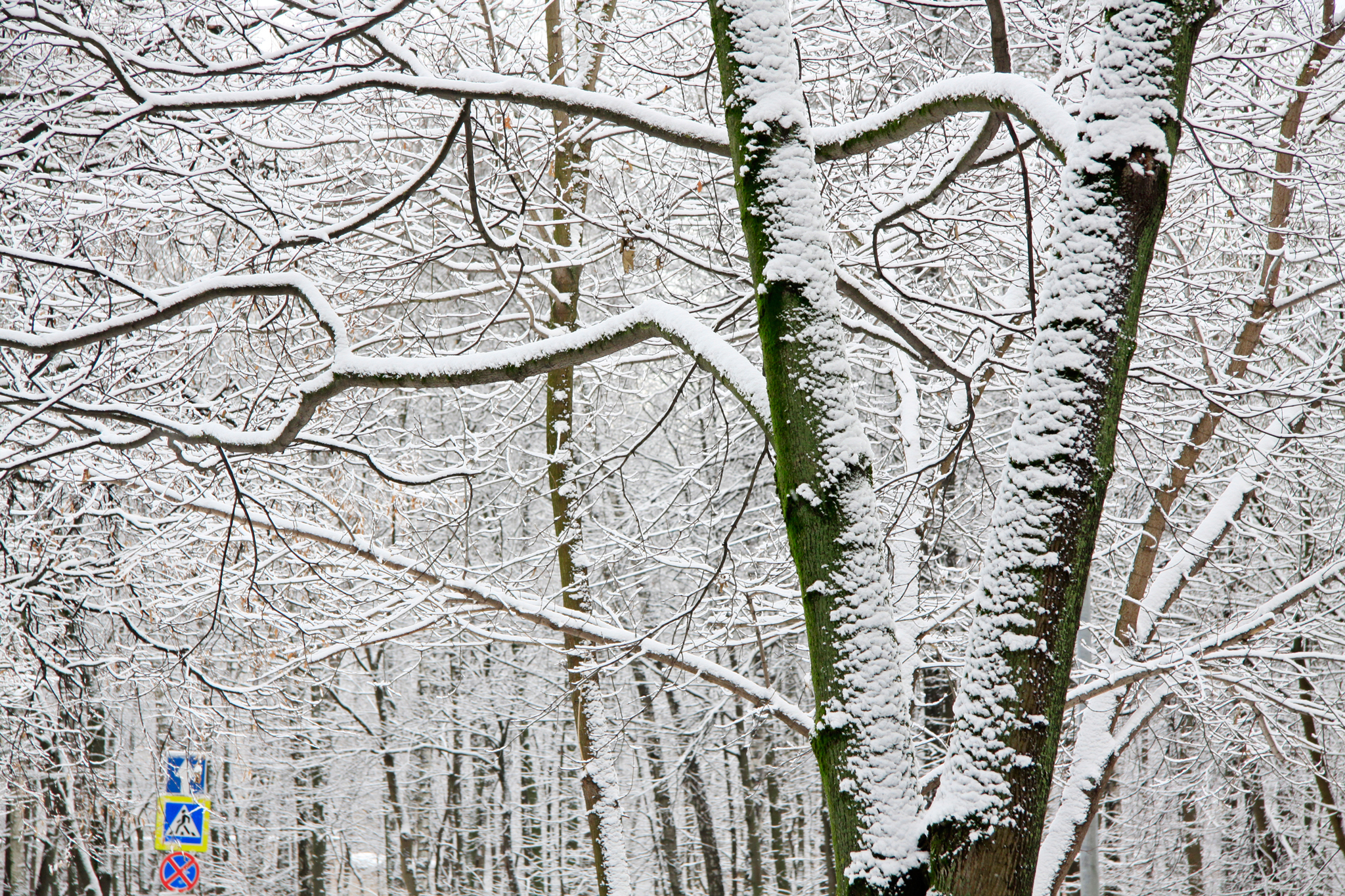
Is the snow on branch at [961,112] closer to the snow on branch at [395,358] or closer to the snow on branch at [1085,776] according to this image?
the snow on branch at [395,358]

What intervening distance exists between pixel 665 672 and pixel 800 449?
914cm

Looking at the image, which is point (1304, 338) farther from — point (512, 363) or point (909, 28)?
point (512, 363)

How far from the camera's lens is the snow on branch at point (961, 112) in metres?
2.40

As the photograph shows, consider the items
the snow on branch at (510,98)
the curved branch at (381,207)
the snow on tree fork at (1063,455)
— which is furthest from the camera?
the curved branch at (381,207)

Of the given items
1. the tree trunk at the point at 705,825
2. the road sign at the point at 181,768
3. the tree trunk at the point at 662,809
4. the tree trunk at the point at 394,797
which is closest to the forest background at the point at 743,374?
the road sign at the point at 181,768

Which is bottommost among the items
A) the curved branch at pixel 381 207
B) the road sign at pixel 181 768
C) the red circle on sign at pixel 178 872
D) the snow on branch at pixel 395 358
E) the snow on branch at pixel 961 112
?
the red circle on sign at pixel 178 872

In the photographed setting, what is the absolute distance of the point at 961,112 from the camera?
268 cm

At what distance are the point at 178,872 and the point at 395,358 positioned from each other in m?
8.32

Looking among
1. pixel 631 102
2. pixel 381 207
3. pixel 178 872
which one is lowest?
pixel 178 872

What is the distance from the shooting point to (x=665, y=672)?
444 inches

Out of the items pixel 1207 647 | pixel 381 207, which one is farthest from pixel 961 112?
pixel 1207 647

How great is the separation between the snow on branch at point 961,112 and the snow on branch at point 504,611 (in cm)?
354


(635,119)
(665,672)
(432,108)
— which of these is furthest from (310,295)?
(665,672)

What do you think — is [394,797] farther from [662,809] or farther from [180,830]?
[180,830]
